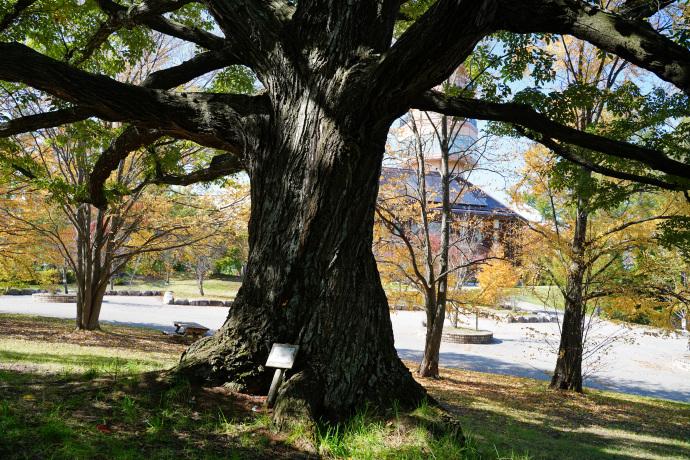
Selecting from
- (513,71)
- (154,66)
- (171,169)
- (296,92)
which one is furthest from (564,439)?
(154,66)

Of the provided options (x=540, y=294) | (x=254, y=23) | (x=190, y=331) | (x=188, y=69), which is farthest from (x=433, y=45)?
(x=540, y=294)

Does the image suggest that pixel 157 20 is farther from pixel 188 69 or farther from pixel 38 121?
pixel 38 121

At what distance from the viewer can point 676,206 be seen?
10703 millimetres

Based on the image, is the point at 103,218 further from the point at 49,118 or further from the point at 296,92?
the point at 296,92

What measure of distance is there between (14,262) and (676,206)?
A: 17289mm

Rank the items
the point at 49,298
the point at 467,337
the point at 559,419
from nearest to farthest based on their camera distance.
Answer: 1. the point at 559,419
2. the point at 467,337
3. the point at 49,298

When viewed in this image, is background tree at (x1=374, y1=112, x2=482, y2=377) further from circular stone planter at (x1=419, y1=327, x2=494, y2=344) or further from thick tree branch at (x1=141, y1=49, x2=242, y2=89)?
circular stone planter at (x1=419, y1=327, x2=494, y2=344)

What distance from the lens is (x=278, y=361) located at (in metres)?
3.47

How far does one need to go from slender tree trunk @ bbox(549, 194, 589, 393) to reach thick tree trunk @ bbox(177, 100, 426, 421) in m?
8.34

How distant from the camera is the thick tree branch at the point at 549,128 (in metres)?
4.09

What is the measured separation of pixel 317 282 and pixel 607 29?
2.79 meters

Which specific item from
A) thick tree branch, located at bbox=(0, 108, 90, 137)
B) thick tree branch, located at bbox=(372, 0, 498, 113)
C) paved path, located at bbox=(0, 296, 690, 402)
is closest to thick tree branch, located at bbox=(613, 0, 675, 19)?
thick tree branch, located at bbox=(372, 0, 498, 113)

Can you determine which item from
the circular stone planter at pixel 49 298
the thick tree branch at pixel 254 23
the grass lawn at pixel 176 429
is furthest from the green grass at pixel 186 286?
the thick tree branch at pixel 254 23

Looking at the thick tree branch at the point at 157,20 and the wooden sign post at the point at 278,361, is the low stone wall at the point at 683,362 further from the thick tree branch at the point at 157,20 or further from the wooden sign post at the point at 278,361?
the thick tree branch at the point at 157,20
